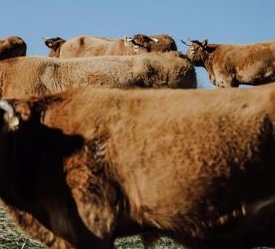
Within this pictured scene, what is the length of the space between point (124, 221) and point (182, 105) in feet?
2.64

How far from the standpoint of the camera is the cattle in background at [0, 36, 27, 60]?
57.8 feet

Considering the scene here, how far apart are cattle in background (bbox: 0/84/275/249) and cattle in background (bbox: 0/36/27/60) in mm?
12827

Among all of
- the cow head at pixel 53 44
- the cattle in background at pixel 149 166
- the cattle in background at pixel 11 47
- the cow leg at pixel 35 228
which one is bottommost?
the cow head at pixel 53 44

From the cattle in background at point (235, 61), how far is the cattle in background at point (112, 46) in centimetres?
108

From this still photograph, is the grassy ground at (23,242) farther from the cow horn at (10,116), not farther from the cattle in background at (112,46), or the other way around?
the cattle in background at (112,46)

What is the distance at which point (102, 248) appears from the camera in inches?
190

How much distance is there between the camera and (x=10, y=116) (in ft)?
16.1

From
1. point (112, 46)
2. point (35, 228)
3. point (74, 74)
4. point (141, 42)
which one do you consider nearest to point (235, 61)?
point (141, 42)

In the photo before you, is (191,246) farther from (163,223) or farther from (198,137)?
(198,137)

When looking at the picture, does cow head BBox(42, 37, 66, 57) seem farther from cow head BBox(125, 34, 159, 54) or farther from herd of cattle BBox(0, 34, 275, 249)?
herd of cattle BBox(0, 34, 275, 249)

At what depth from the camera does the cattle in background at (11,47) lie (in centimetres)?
1761

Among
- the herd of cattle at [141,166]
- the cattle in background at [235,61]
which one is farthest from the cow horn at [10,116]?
the cattle in background at [235,61]

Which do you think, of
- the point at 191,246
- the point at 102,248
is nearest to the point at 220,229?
the point at 191,246

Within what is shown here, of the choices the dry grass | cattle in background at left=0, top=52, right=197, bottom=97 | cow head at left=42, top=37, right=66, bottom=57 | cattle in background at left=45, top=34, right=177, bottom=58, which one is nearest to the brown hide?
cattle in background at left=45, top=34, right=177, bottom=58
